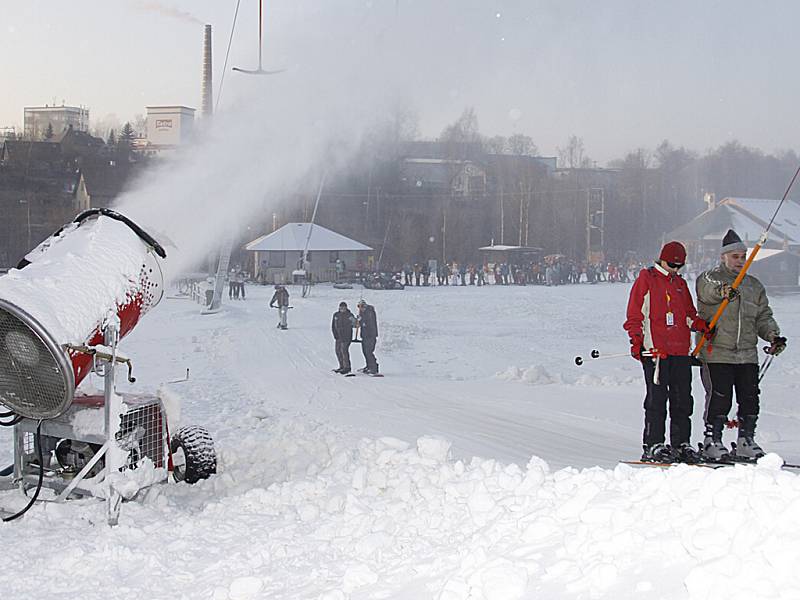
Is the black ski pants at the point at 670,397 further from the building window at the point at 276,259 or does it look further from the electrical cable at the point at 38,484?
the building window at the point at 276,259

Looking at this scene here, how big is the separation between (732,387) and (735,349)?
0.31m

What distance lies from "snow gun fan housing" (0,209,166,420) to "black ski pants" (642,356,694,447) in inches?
145

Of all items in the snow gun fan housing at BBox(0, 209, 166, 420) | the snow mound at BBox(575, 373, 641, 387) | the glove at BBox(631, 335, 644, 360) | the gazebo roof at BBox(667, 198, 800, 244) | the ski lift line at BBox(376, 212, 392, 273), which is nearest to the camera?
the snow gun fan housing at BBox(0, 209, 166, 420)

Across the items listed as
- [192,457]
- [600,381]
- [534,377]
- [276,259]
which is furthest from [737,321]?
[276,259]

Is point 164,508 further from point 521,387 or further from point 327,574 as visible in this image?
point 521,387

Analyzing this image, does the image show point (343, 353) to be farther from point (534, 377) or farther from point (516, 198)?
point (516, 198)

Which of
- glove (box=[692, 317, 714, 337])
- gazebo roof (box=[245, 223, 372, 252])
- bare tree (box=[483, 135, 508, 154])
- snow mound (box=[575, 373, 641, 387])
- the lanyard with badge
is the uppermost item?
bare tree (box=[483, 135, 508, 154])

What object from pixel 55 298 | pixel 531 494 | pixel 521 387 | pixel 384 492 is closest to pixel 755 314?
pixel 531 494

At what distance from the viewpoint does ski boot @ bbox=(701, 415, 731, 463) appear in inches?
233

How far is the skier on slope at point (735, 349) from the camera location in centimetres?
594

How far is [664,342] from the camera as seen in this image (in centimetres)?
587

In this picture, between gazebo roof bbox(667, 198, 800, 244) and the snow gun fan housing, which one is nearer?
the snow gun fan housing

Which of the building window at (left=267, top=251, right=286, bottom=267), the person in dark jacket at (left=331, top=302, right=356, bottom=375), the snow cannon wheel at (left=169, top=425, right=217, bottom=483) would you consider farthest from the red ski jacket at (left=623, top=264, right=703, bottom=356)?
the building window at (left=267, top=251, right=286, bottom=267)

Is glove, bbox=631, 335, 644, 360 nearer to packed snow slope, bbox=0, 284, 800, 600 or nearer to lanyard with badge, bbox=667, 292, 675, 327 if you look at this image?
lanyard with badge, bbox=667, 292, 675, 327
